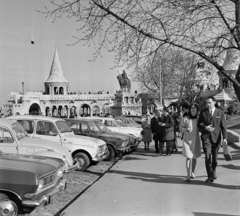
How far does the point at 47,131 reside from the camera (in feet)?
36.7

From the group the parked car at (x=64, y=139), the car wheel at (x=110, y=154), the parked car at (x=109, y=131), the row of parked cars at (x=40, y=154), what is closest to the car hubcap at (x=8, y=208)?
the row of parked cars at (x=40, y=154)

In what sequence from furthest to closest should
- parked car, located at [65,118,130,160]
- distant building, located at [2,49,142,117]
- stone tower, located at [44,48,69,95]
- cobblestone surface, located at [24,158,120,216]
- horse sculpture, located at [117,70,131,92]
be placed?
stone tower, located at [44,48,69,95] → distant building, located at [2,49,142,117] → horse sculpture, located at [117,70,131,92] → parked car, located at [65,118,130,160] → cobblestone surface, located at [24,158,120,216]

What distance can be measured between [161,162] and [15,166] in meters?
7.21

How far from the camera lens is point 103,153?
11.7 m

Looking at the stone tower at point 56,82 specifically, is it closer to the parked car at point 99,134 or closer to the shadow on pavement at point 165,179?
the parked car at point 99,134

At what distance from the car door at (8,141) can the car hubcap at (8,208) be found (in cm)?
280

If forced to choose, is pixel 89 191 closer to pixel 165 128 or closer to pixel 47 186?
pixel 47 186

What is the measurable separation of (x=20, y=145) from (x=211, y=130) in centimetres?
406

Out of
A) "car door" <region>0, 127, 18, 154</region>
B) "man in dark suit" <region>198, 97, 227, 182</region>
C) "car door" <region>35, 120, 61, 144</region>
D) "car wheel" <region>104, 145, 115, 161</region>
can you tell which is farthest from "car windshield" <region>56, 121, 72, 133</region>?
"man in dark suit" <region>198, 97, 227, 182</region>

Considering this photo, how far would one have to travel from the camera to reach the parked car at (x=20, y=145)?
828 cm

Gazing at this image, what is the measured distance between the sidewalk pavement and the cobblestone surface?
1.14 feet

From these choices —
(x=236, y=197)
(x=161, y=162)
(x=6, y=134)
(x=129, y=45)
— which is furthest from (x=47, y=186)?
(x=161, y=162)

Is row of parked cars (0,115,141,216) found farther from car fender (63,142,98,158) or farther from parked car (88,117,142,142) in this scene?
parked car (88,117,142,142)

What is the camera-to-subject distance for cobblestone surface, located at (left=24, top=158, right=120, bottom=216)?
22.2 feet
